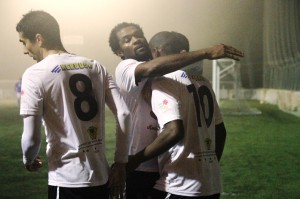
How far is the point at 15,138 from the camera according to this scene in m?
8.70

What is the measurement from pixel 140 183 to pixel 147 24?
20997 millimetres

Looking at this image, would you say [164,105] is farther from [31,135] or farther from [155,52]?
[31,135]

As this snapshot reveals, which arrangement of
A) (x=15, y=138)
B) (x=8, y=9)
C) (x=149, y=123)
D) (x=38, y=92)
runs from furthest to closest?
1. (x=8, y=9)
2. (x=15, y=138)
3. (x=149, y=123)
4. (x=38, y=92)

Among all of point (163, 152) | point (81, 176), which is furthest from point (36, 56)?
point (163, 152)

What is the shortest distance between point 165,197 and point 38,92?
654mm

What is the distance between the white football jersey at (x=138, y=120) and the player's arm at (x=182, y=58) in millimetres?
153

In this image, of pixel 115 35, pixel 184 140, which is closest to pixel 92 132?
pixel 184 140

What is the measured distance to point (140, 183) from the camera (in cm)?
213

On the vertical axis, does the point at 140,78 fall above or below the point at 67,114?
above

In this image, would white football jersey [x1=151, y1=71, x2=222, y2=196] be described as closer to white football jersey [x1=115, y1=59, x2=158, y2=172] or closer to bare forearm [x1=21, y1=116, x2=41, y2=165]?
white football jersey [x1=115, y1=59, x2=158, y2=172]

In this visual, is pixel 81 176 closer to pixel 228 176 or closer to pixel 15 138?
pixel 228 176

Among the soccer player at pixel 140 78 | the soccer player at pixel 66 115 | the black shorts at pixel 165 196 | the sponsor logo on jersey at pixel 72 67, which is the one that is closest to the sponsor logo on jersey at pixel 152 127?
the soccer player at pixel 140 78

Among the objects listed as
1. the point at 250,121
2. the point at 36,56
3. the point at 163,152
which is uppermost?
the point at 36,56

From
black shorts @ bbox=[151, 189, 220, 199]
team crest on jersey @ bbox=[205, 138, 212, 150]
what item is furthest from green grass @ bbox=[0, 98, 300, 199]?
team crest on jersey @ bbox=[205, 138, 212, 150]
